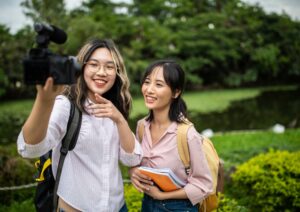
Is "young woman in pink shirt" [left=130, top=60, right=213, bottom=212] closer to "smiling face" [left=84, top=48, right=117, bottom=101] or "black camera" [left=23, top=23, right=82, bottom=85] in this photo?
"smiling face" [left=84, top=48, right=117, bottom=101]

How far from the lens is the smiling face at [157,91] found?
1.71 meters

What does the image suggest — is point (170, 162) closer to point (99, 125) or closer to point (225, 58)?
point (99, 125)

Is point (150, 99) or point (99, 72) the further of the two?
point (150, 99)

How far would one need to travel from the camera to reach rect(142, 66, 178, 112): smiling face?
5.60ft

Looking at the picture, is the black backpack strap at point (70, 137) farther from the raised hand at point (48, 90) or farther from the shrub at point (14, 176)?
the shrub at point (14, 176)

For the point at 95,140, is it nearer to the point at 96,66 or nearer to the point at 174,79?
the point at 96,66

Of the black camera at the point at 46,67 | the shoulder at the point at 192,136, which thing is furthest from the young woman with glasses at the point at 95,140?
the black camera at the point at 46,67

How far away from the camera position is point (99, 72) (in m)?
1.51

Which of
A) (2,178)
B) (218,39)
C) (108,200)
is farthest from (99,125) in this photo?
(218,39)

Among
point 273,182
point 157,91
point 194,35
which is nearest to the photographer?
point 157,91

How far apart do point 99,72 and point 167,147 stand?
503 millimetres

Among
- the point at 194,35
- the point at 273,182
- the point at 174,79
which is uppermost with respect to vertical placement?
the point at 194,35

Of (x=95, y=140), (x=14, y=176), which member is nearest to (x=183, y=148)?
(x=95, y=140)

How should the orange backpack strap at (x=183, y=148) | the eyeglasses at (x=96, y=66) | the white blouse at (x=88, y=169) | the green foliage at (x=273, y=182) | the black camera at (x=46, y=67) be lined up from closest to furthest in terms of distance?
the black camera at (x=46, y=67) → the white blouse at (x=88, y=169) → the eyeglasses at (x=96, y=66) → the orange backpack strap at (x=183, y=148) → the green foliage at (x=273, y=182)
